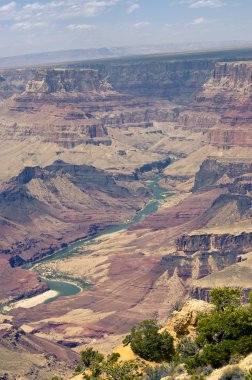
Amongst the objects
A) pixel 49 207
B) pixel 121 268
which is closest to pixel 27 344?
Result: pixel 121 268

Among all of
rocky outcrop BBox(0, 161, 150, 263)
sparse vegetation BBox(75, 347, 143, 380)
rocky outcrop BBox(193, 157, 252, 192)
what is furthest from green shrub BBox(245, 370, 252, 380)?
→ rocky outcrop BBox(193, 157, 252, 192)

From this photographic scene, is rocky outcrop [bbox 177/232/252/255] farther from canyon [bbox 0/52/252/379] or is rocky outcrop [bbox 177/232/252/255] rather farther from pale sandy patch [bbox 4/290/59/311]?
pale sandy patch [bbox 4/290/59/311]

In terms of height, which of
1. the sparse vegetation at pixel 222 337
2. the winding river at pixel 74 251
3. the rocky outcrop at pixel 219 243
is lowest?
the winding river at pixel 74 251

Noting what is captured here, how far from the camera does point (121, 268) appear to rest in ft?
424

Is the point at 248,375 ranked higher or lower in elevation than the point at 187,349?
higher

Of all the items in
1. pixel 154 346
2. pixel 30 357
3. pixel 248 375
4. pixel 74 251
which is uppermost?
pixel 248 375

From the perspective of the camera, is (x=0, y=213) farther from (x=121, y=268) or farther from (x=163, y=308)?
(x=163, y=308)

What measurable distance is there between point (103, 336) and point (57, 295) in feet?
72.7

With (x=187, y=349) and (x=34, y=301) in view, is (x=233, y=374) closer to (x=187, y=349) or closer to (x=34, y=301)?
(x=187, y=349)

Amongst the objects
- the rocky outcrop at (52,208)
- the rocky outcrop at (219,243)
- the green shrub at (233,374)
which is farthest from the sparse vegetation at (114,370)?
the rocky outcrop at (52,208)

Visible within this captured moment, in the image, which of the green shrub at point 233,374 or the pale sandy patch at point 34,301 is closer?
the green shrub at point 233,374

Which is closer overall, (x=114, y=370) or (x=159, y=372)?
(x=159, y=372)

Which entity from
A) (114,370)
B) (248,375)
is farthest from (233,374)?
(114,370)

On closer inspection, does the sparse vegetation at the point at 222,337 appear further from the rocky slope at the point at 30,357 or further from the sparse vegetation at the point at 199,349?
the rocky slope at the point at 30,357
